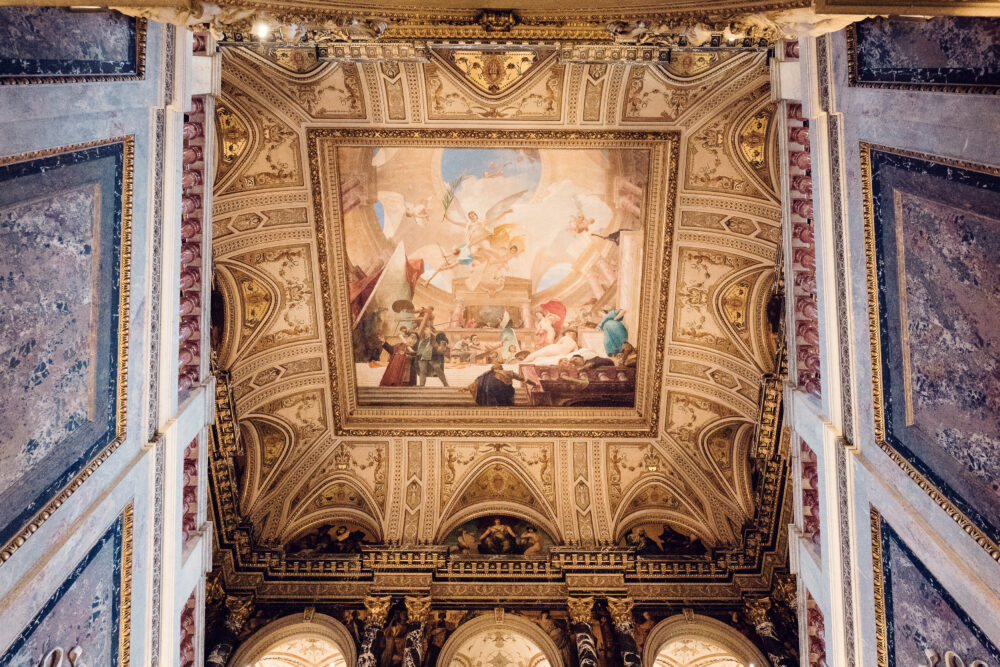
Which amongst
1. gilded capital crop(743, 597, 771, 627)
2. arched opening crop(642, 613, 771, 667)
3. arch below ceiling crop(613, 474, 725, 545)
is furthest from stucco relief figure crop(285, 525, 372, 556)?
gilded capital crop(743, 597, 771, 627)

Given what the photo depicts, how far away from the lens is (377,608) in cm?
1394

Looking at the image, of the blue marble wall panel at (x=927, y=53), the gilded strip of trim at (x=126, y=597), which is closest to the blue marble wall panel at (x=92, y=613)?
the gilded strip of trim at (x=126, y=597)

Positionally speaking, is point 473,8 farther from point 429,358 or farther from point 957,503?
point 429,358

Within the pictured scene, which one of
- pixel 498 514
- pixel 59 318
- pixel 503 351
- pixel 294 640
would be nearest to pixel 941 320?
pixel 59 318

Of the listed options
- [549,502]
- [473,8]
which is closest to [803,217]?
[473,8]

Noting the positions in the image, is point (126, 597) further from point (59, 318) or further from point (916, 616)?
point (916, 616)

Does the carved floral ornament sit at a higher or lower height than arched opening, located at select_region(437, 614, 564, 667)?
higher

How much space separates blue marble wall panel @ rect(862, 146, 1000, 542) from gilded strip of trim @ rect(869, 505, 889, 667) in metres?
0.93

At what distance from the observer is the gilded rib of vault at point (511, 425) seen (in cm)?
1241

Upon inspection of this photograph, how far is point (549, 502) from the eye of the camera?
15992 mm

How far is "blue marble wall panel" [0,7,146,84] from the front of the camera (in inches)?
208

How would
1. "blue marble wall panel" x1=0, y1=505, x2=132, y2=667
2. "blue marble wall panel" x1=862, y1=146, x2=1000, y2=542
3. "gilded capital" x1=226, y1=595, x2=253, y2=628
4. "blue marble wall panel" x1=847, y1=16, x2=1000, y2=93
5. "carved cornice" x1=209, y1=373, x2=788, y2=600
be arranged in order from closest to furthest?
"blue marble wall panel" x1=847, y1=16, x2=1000, y2=93, "blue marble wall panel" x1=862, y1=146, x2=1000, y2=542, "blue marble wall panel" x1=0, y1=505, x2=132, y2=667, "gilded capital" x1=226, y1=595, x2=253, y2=628, "carved cornice" x1=209, y1=373, x2=788, y2=600

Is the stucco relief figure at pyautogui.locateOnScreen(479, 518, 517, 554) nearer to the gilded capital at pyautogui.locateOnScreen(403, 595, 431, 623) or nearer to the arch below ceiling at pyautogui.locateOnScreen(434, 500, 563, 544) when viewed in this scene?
the arch below ceiling at pyautogui.locateOnScreen(434, 500, 563, 544)

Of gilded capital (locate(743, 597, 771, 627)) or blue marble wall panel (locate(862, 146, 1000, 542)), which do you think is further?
gilded capital (locate(743, 597, 771, 627))
